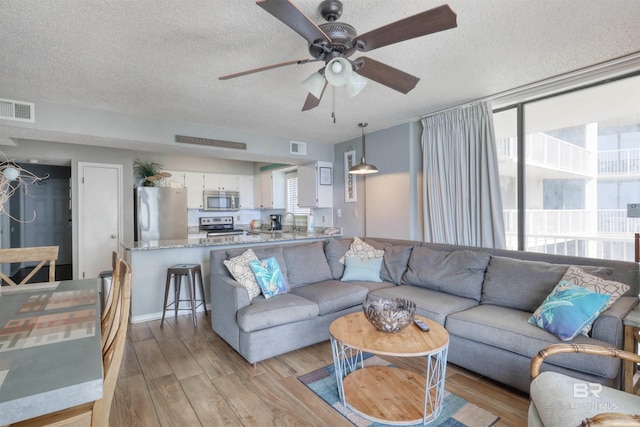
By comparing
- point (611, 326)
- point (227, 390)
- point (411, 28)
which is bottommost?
point (227, 390)

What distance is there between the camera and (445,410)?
1.99 meters

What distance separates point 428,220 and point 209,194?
4700 millimetres

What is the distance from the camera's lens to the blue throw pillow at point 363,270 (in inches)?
143

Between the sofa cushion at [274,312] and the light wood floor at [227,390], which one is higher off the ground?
the sofa cushion at [274,312]

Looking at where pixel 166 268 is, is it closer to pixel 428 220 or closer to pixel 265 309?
pixel 265 309

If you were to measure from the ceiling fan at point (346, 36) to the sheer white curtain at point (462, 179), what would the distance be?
184 centimetres

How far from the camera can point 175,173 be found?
6.51 meters

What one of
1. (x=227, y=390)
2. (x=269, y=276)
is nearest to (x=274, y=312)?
(x=269, y=276)

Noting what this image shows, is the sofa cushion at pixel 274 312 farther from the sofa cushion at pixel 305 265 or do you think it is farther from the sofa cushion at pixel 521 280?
the sofa cushion at pixel 521 280

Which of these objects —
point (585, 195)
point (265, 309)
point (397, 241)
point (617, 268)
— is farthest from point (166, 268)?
point (585, 195)

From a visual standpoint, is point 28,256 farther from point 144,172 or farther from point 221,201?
point 221,201

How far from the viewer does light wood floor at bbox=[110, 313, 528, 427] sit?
6.36 feet

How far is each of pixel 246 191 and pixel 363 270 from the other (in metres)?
4.59

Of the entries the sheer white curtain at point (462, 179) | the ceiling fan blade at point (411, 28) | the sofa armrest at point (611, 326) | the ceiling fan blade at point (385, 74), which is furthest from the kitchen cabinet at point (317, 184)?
the sofa armrest at point (611, 326)
